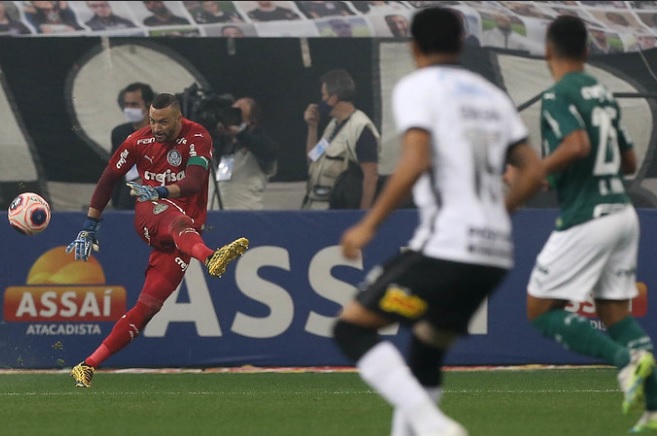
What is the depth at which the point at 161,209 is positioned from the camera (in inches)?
437

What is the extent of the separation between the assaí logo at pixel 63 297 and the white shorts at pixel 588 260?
222 inches

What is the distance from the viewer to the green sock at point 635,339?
7609mm

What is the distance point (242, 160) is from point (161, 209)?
260 cm

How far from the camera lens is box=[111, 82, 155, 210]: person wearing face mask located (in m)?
13.5

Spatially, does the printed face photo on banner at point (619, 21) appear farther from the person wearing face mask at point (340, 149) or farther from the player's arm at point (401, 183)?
the player's arm at point (401, 183)

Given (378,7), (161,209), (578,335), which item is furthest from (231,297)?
(578,335)

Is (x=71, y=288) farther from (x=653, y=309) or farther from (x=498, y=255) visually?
(x=498, y=255)

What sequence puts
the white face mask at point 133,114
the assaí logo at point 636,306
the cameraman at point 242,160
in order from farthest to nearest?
the white face mask at point 133,114, the cameraman at point 242,160, the assaí logo at point 636,306

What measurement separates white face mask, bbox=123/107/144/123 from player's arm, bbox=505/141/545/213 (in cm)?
798

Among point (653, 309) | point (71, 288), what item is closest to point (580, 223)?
point (653, 309)

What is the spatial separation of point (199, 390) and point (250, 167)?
3394 mm

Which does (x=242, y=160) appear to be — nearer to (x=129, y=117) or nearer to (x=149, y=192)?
(x=129, y=117)

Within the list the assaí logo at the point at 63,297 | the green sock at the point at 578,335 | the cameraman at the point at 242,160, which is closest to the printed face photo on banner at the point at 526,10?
the cameraman at the point at 242,160

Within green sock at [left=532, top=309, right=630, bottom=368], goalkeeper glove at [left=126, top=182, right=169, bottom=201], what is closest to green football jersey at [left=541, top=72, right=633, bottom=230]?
green sock at [left=532, top=309, right=630, bottom=368]
